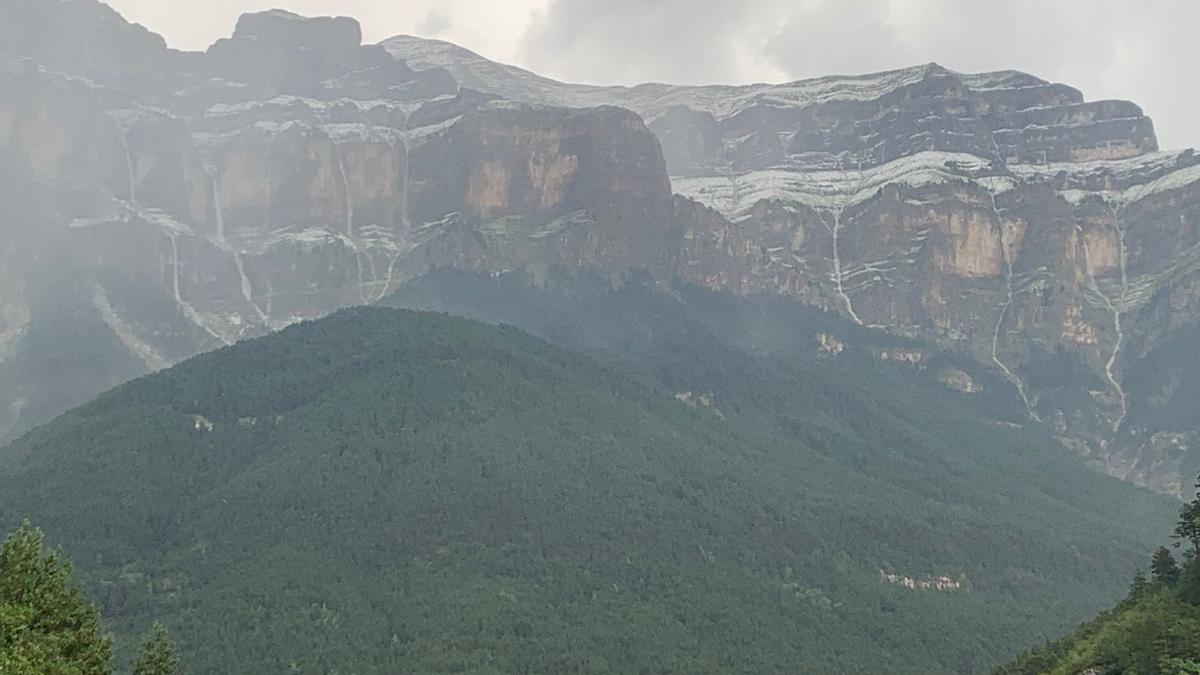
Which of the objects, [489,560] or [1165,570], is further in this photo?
[489,560]

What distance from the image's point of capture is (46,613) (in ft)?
180

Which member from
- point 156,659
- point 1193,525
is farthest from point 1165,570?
point 156,659

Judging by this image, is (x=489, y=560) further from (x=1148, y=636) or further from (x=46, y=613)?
(x=46, y=613)

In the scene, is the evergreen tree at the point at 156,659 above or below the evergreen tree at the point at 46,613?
below

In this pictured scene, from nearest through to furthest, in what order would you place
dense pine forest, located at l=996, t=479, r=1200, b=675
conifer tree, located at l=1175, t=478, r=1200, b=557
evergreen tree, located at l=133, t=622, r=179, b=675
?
evergreen tree, located at l=133, t=622, r=179, b=675
dense pine forest, located at l=996, t=479, r=1200, b=675
conifer tree, located at l=1175, t=478, r=1200, b=557

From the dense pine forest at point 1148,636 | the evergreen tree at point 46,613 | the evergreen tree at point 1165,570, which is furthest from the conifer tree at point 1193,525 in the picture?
the evergreen tree at point 46,613

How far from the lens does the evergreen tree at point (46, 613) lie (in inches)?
1971

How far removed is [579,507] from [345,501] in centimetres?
→ 3018

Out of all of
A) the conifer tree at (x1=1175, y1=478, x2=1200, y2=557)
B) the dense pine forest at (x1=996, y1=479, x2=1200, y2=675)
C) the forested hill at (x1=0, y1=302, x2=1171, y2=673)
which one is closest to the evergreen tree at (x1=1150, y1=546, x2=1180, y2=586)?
the dense pine forest at (x1=996, y1=479, x2=1200, y2=675)

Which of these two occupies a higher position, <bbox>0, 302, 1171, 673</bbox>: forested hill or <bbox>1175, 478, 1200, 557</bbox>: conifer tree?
<bbox>1175, 478, 1200, 557</bbox>: conifer tree

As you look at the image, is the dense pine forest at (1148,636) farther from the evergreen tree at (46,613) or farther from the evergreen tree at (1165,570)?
the evergreen tree at (46,613)

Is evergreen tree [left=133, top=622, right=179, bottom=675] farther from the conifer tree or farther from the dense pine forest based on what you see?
the conifer tree

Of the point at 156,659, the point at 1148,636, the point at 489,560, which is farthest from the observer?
the point at 489,560

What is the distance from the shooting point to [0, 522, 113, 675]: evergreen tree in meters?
50.1
